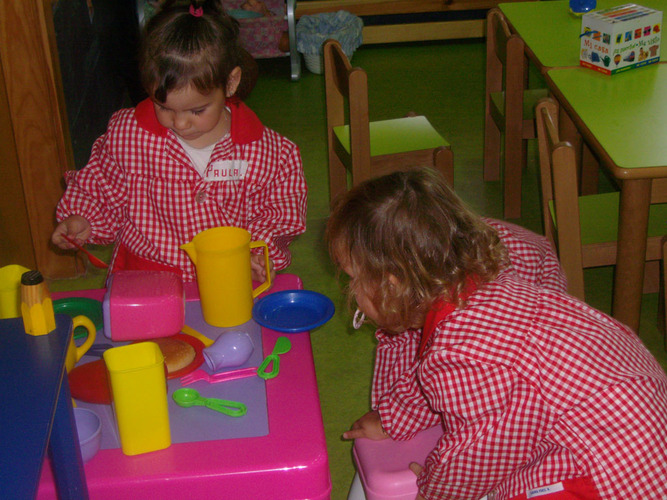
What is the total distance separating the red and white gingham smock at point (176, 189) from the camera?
1615 mm

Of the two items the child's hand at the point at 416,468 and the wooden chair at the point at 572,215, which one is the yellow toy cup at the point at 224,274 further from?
the wooden chair at the point at 572,215

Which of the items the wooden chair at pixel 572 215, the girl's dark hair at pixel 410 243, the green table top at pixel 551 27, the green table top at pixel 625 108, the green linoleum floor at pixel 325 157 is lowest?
the green linoleum floor at pixel 325 157

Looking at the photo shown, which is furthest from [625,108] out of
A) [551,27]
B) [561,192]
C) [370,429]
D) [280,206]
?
[370,429]

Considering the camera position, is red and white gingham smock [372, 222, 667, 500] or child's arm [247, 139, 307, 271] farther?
child's arm [247, 139, 307, 271]

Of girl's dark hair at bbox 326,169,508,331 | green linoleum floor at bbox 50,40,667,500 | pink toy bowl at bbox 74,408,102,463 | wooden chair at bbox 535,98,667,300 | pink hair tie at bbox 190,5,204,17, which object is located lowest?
green linoleum floor at bbox 50,40,667,500

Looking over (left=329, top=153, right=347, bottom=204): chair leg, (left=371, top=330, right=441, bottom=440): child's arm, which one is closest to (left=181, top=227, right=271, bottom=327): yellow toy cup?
(left=371, top=330, right=441, bottom=440): child's arm

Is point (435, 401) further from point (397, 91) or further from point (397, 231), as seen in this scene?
point (397, 91)

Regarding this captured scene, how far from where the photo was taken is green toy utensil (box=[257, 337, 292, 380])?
1.16 metres

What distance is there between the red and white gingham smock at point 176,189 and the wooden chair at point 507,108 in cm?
129

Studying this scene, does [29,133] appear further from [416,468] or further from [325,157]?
[416,468]

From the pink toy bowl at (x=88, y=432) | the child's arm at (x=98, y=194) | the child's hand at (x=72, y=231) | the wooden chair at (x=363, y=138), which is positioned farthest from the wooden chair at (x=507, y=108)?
the pink toy bowl at (x=88, y=432)

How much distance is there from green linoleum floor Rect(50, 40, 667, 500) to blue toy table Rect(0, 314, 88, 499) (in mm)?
975

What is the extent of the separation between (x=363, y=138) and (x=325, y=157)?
4.00ft

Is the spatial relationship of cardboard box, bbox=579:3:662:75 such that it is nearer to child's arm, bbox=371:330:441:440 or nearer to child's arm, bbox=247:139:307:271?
child's arm, bbox=247:139:307:271
